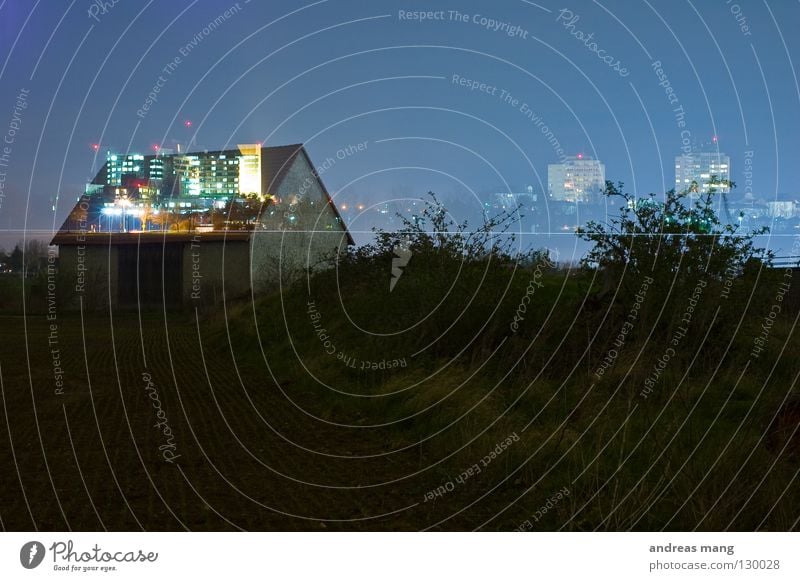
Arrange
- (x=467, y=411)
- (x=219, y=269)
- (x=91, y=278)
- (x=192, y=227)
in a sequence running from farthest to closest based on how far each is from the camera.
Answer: (x=91, y=278), (x=192, y=227), (x=219, y=269), (x=467, y=411)

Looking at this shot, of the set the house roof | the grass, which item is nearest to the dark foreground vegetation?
the grass

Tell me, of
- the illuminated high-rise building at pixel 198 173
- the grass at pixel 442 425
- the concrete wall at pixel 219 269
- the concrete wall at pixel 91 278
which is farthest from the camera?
the concrete wall at pixel 91 278

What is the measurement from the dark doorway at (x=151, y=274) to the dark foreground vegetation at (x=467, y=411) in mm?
18688

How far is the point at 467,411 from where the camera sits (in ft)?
29.8

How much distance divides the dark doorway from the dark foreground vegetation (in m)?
18.7

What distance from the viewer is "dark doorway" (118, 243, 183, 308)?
36750 millimetres

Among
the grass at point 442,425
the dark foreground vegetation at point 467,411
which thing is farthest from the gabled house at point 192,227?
the grass at point 442,425

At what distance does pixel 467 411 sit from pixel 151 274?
30.7 metres

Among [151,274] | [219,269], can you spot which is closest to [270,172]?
[219,269]

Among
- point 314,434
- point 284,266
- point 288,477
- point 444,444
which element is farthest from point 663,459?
point 284,266

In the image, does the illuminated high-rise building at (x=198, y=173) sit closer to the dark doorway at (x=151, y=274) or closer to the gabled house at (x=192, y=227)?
the gabled house at (x=192, y=227)

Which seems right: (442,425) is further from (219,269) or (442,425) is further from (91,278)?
(91,278)

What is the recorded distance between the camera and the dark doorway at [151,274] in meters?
36.8

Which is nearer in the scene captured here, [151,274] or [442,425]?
[442,425]
